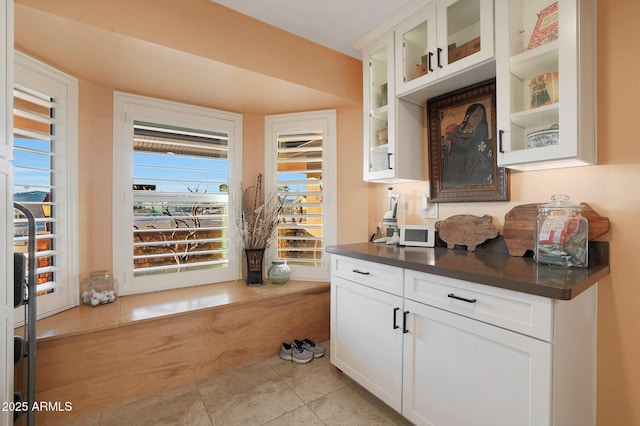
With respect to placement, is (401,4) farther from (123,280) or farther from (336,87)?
(123,280)

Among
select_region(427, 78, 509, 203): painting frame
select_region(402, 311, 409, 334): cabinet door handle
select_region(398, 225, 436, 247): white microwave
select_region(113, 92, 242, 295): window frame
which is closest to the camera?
select_region(402, 311, 409, 334): cabinet door handle

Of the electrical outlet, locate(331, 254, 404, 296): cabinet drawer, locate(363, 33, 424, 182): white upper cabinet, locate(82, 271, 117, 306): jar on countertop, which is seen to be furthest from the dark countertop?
locate(82, 271, 117, 306): jar on countertop

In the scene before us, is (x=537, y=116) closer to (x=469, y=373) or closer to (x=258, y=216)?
(x=469, y=373)

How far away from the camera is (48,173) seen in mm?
1980

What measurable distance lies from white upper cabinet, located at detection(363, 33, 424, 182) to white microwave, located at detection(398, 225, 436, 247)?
14.6 inches

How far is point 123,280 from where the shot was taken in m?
2.33

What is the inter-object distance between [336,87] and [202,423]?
2.50 m

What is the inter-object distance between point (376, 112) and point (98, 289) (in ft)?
7.99

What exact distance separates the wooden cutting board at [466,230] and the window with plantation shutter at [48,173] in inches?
101

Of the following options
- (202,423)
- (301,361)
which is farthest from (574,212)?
(202,423)

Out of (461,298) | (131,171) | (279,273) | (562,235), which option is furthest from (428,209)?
(131,171)

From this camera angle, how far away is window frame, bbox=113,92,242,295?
7.58 feet

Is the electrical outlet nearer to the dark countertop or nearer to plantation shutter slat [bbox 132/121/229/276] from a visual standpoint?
the dark countertop

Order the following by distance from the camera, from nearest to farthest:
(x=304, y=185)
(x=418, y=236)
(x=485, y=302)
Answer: (x=485, y=302) < (x=418, y=236) < (x=304, y=185)
